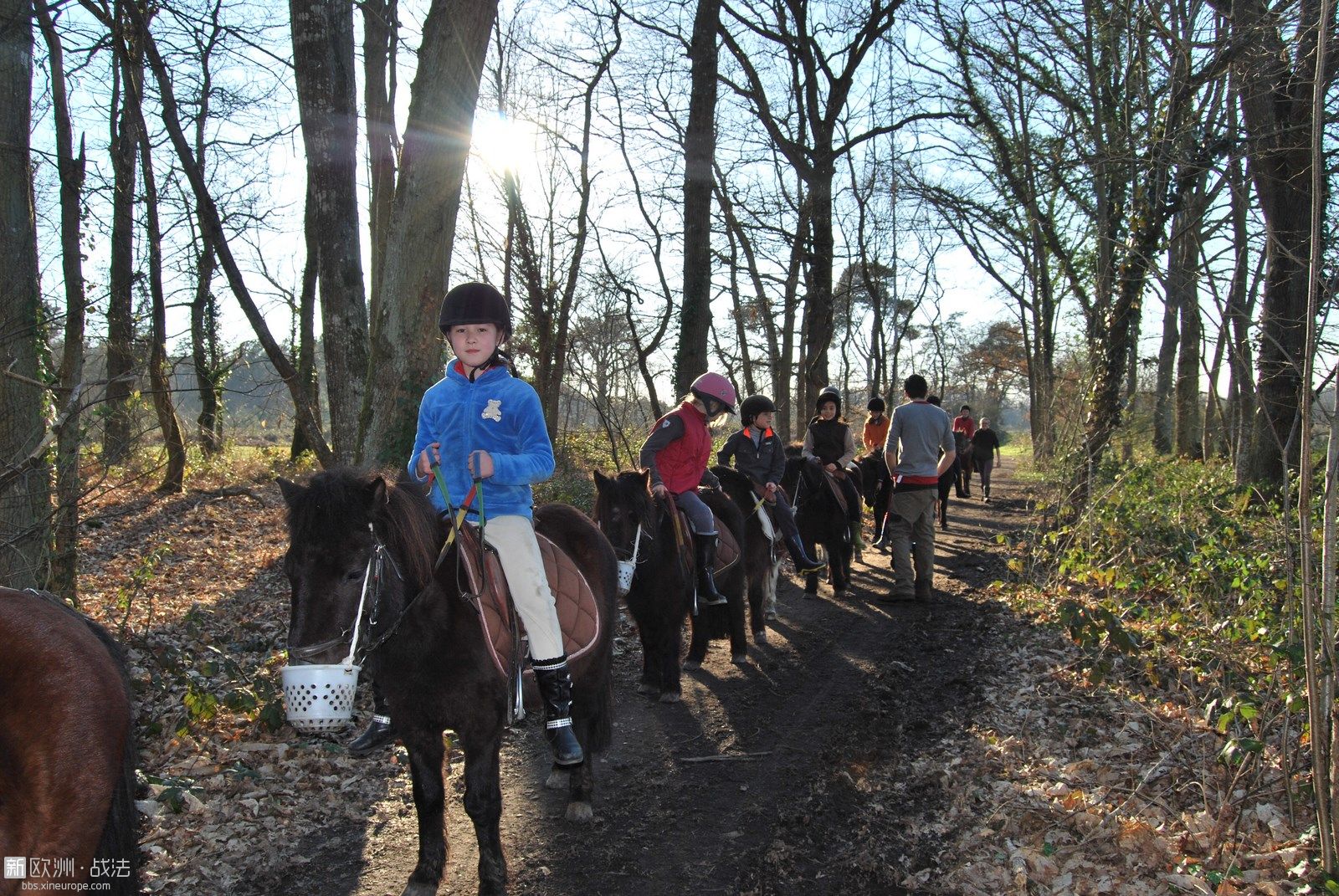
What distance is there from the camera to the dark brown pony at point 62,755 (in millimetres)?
2410

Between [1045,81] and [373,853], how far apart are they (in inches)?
646

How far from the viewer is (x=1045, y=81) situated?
15.4 meters

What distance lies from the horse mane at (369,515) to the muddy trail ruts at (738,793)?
161cm

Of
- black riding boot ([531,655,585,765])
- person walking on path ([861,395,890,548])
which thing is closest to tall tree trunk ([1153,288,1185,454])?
person walking on path ([861,395,890,548])

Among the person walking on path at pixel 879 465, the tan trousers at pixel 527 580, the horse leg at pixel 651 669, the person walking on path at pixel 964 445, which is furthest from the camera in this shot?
the person walking on path at pixel 964 445

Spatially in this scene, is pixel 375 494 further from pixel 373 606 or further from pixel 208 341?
pixel 208 341

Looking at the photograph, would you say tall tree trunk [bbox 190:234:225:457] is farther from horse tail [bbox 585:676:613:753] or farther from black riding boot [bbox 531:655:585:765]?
black riding boot [bbox 531:655:585:765]

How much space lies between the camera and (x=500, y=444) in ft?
13.0

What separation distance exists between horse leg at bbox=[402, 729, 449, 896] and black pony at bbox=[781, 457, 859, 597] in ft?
24.2

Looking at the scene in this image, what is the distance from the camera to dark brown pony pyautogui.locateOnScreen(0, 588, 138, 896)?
2.41 metres

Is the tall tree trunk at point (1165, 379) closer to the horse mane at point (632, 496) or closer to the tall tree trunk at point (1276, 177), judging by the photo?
the tall tree trunk at point (1276, 177)

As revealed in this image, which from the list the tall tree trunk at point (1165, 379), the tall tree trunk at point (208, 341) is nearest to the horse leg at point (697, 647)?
the tall tree trunk at point (208, 341)

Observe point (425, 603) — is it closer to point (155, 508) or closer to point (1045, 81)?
point (155, 508)

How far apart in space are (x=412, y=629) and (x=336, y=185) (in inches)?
215
